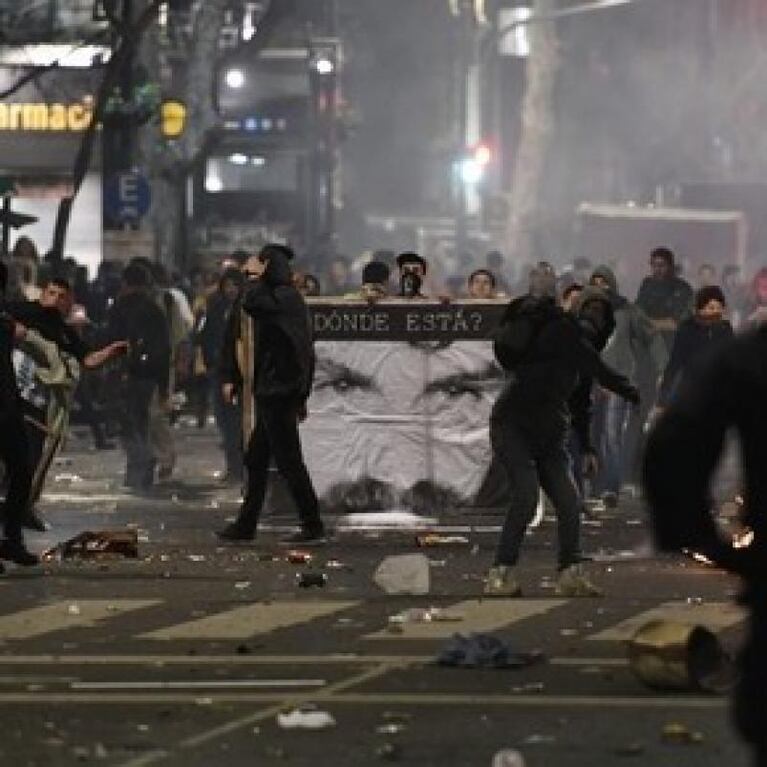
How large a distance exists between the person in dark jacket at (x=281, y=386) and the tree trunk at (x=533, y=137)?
2320 inches

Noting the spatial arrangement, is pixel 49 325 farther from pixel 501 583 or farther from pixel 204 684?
pixel 204 684

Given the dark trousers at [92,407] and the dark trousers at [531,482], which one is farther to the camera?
the dark trousers at [92,407]

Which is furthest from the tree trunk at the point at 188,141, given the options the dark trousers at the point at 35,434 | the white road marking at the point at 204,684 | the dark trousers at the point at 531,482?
the white road marking at the point at 204,684

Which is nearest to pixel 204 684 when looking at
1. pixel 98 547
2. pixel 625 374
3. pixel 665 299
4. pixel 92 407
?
pixel 98 547

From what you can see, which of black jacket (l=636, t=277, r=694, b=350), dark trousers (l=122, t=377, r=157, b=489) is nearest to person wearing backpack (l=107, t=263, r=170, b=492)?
dark trousers (l=122, t=377, r=157, b=489)

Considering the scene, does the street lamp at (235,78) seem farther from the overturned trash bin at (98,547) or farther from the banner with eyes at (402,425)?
the overturned trash bin at (98,547)

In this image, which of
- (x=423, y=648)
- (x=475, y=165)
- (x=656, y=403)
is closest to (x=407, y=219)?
(x=475, y=165)

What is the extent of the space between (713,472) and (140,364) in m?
19.7

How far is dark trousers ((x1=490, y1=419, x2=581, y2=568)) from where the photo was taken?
16188mm

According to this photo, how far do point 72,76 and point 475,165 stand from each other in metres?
10.7

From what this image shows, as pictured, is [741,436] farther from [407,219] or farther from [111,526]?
[407,219]

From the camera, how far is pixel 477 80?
261 ft

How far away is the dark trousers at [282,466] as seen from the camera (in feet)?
65.0

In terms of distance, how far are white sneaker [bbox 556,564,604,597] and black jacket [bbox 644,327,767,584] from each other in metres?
9.31
